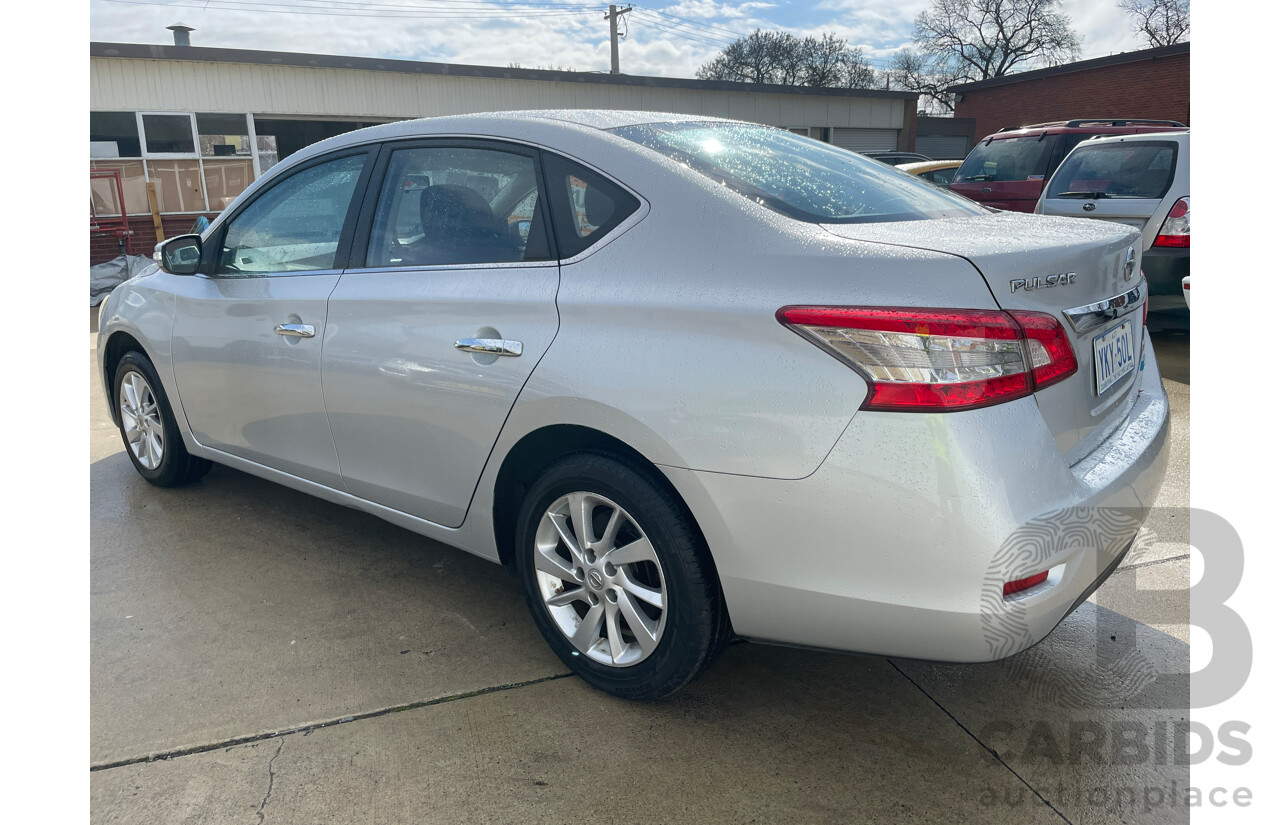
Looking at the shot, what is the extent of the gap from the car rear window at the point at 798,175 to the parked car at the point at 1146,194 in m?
4.75

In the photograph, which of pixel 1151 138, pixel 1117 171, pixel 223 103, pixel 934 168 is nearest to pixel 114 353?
pixel 1117 171

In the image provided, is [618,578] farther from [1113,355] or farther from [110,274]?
[110,274]

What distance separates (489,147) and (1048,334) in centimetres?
170

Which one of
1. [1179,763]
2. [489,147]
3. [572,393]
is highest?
[489,147]

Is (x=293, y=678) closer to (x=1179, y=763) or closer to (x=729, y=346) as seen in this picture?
(x=729, y=346)

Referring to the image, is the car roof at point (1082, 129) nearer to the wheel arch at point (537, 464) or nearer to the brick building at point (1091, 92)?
the wheel arch at point (537, 464)

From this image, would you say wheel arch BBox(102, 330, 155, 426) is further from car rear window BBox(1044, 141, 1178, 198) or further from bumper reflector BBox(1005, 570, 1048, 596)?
car rear window BBox(1044, 141, 1178, 198)

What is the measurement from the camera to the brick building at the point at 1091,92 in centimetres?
2352

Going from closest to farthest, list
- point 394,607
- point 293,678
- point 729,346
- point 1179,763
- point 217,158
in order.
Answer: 1. point 729,346
2. point 1179,763
3. point 293,678
4. point 394,607
5. point 217,158

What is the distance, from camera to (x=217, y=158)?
54.5ft

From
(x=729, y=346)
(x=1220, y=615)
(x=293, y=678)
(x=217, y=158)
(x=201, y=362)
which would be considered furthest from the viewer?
(x=217, y=158)

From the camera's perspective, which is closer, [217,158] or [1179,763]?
[1179,763]

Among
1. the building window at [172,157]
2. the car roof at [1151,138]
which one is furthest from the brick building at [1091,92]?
the building window at [172,157]

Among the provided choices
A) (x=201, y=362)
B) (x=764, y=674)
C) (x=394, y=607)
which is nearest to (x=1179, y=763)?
(x=764, y=674)
